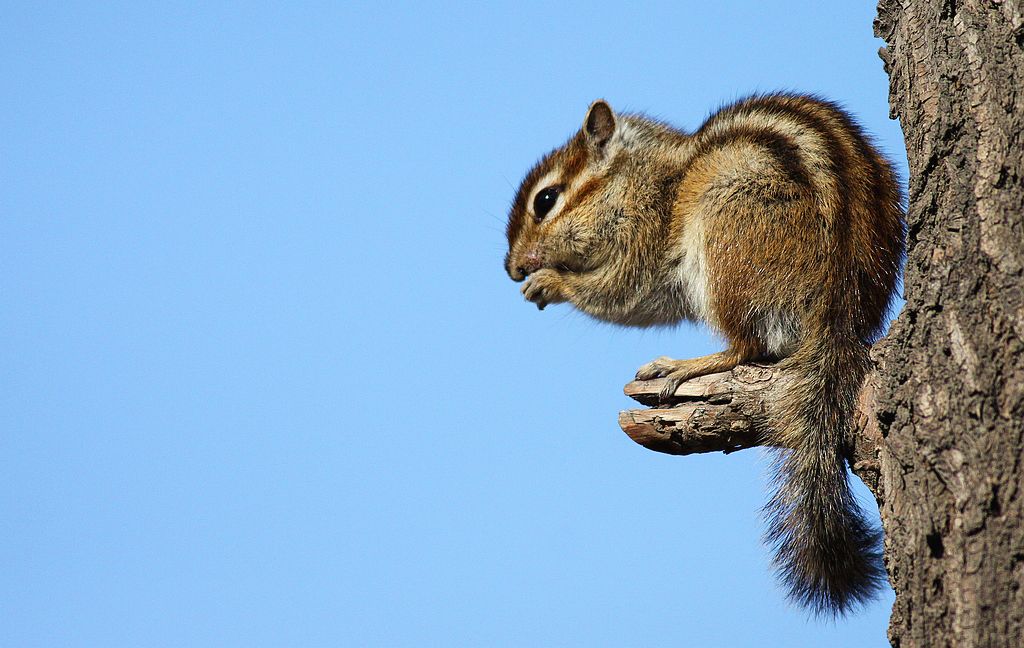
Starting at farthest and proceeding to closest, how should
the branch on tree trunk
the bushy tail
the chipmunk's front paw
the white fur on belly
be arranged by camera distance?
the chipmunk's front paw
the white fur on belly
the branch on tree trunk
the bushy tail

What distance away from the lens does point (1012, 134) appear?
3.31 meters

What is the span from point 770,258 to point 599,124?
1906 mm

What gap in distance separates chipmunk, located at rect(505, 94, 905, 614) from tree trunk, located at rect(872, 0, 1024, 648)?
928 mm

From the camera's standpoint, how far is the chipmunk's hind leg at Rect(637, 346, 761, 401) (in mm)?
4879

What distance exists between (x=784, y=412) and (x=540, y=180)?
259cm

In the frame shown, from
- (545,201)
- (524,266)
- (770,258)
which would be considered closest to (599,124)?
(545,201)

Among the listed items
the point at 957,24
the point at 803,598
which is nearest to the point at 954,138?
the point at 957,24

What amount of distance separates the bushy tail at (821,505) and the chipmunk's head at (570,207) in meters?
1.78

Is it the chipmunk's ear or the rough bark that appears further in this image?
the chipmunk's ear

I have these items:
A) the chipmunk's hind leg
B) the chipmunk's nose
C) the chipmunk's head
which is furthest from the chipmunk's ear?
the chipmunk's hind leg

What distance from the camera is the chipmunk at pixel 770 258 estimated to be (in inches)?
174

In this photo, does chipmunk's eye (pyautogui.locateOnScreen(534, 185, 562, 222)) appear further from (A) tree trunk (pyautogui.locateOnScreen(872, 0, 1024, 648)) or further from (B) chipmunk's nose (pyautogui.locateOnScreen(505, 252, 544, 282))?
(A) tree trunk (pyautogui.locateOnScreen(872, 0, 1024, 648))

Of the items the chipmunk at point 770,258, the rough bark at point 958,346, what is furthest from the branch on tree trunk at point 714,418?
the rough bark at point 958,346

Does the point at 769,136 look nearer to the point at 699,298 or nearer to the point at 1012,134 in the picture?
the point at 699,298
